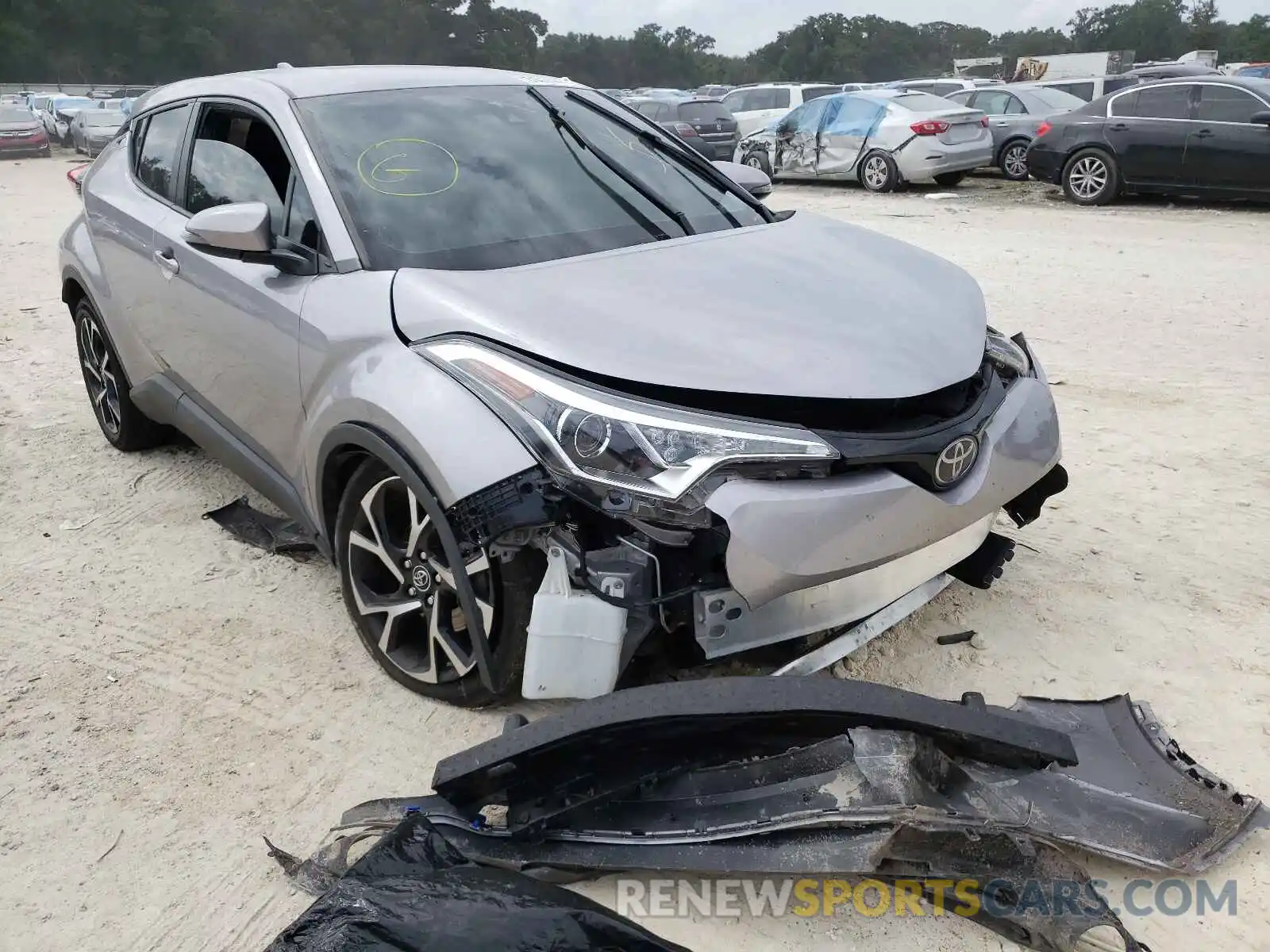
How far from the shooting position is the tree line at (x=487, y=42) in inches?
2152

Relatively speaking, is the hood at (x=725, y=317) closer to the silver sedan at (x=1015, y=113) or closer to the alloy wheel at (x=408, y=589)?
the alloy wheel at (x=408, y=589)

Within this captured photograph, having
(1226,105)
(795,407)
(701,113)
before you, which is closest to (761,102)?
(701,113)

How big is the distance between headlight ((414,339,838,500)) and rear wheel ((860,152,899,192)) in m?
13.0

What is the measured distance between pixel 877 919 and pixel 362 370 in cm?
185

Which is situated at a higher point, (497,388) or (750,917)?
(497,388)

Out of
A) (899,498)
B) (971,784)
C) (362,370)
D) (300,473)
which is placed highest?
(362,370)

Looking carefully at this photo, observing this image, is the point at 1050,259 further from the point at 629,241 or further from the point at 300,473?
the point at 300,473

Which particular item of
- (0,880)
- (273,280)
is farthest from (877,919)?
(273,280)

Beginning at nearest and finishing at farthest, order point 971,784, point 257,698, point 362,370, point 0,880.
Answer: point 971,784 < point 0,880 < point 362,370 < point 257,698

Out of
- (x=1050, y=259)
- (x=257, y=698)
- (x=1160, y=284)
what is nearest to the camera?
(x=257, y=698)

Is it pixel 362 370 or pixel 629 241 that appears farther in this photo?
pixel 629 241

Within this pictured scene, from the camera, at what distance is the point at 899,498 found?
239cm

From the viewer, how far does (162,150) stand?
Answer: 415 cm

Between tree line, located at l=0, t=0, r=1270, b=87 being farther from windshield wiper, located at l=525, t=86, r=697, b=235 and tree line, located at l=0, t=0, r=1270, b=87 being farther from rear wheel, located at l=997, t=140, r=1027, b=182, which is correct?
windshield wiper, located at l=525, t=86, r=697, b=235
